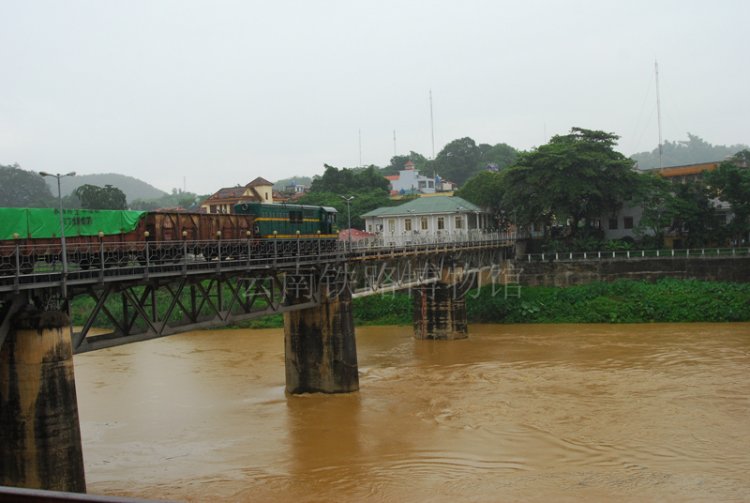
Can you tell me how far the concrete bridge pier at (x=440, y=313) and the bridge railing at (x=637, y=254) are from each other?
14507 millimetres

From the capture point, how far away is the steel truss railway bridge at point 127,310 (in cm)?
1652

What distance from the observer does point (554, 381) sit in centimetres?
3192

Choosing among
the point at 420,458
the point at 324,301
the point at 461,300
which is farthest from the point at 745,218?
the point at 420,458

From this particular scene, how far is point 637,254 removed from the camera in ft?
188

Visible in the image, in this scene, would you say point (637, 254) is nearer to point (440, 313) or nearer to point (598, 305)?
point (598, 305)

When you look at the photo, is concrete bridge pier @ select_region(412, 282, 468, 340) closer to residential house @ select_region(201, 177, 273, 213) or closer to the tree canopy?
the tree canopy

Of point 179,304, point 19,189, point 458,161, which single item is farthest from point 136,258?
point 458,161

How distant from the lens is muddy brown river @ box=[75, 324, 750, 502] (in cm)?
1942

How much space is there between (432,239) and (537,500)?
29.3 m

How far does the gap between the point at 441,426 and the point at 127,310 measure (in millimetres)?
12099

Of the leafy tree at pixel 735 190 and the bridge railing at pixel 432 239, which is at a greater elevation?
the leafy tree at pixel 735 190

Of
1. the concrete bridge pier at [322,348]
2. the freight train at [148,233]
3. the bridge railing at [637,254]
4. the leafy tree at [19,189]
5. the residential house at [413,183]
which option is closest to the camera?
the freight train at [148,233]

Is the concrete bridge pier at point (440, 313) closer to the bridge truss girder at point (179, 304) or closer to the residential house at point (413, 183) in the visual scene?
the bridge truss girder at point (179, 304)

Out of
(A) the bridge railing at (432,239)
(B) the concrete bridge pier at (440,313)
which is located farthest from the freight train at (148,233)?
(B) the concrete bridge pier at (440,313)
